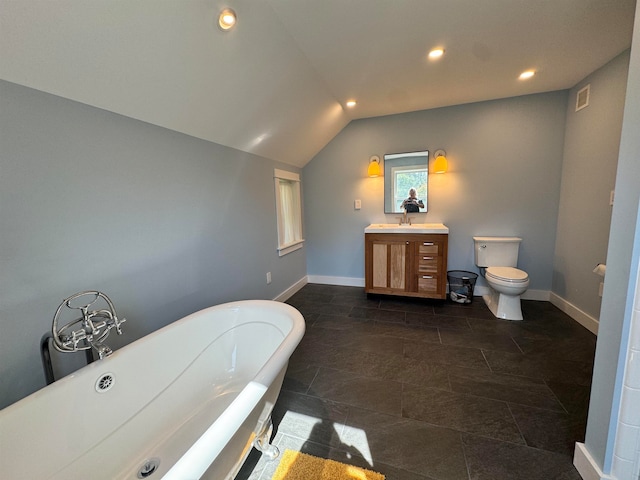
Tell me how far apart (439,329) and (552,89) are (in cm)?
282

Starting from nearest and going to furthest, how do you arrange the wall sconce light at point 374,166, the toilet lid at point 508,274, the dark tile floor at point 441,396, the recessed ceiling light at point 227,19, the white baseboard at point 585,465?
1. the white baseboard at point 585,465
2. the dark tile floor at point 441,396
3. the recessed ceiling light at point 227,19
4. the toilet lid at point 508,274
5. the wall sconce light at point 374,166

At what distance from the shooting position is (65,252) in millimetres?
1183

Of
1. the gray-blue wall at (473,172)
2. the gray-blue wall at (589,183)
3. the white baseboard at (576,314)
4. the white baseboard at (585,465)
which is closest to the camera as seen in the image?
the white baseboard at (585,465)

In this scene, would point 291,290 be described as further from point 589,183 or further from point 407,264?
point 589,183

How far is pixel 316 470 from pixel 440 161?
10.4 feet

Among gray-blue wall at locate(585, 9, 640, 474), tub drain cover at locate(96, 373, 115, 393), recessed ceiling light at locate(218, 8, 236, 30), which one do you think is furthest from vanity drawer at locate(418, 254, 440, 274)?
tub drain cover at locate(96, 373, 115, 393)

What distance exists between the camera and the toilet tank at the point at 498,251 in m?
2.86

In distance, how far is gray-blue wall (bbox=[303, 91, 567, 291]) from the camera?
280cm

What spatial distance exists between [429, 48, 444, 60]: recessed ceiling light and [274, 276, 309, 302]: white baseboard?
112 inches

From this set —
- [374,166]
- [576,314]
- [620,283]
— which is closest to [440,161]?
[374,166]

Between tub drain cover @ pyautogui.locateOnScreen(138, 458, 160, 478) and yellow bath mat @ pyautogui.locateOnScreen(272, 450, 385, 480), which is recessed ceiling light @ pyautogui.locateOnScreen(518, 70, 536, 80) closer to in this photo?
Result: yellow bath mat @ pyautogui.locateOnScreen(272, 450, 385, 480)

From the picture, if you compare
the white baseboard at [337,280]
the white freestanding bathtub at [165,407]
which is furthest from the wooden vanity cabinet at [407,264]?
the white freestanding bathtub at [165,407]

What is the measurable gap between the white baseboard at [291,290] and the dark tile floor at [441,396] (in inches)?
26.9

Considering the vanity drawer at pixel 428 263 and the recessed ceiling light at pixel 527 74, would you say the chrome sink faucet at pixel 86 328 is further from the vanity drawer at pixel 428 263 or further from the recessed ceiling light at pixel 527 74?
the recessed ceiling light at pixel 527 74
